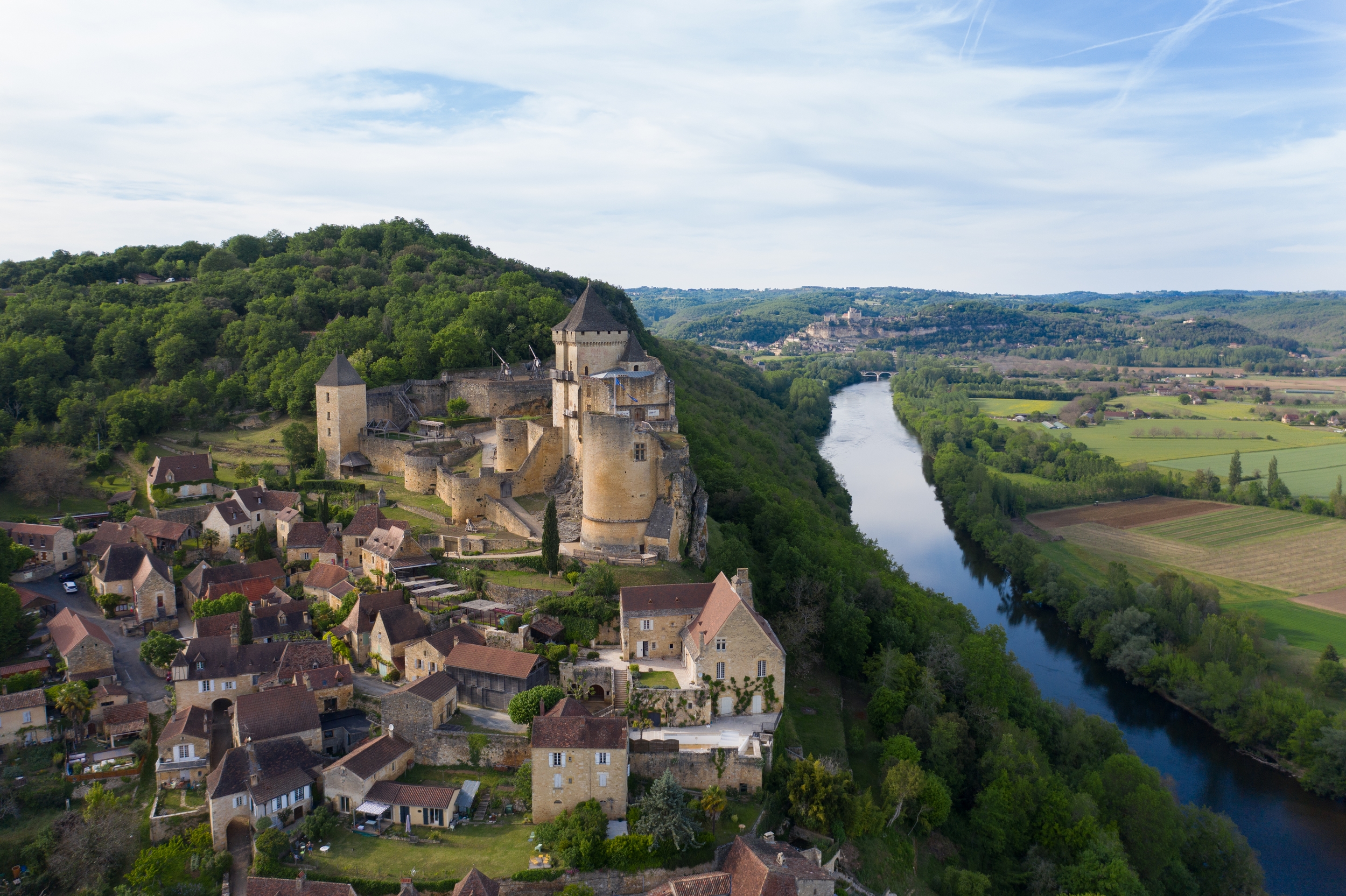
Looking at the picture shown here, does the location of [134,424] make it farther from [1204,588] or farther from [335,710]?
[1204,588]

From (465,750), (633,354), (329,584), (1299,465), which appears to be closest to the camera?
(465,750)

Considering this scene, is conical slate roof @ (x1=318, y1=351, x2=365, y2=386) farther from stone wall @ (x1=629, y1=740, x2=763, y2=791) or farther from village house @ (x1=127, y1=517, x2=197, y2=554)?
stone wall @ (x1=629, y1=740, x2=763, y2=791)

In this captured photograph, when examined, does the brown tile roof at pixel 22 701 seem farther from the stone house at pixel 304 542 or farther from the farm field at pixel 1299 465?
the farm field at pixel 1299 465

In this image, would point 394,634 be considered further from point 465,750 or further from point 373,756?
point 465,750

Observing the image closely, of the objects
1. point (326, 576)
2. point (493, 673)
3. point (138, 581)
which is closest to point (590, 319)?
point (326, 576)

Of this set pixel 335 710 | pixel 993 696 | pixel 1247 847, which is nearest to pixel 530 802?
pixel 335 710

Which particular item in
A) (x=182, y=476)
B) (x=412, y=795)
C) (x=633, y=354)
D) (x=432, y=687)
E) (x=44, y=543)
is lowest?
(x=412, y=795)

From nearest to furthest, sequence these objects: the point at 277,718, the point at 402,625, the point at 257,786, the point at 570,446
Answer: the point at 257,786 → the point at 277,718 → the point at 402,625 → the point at 570,446
